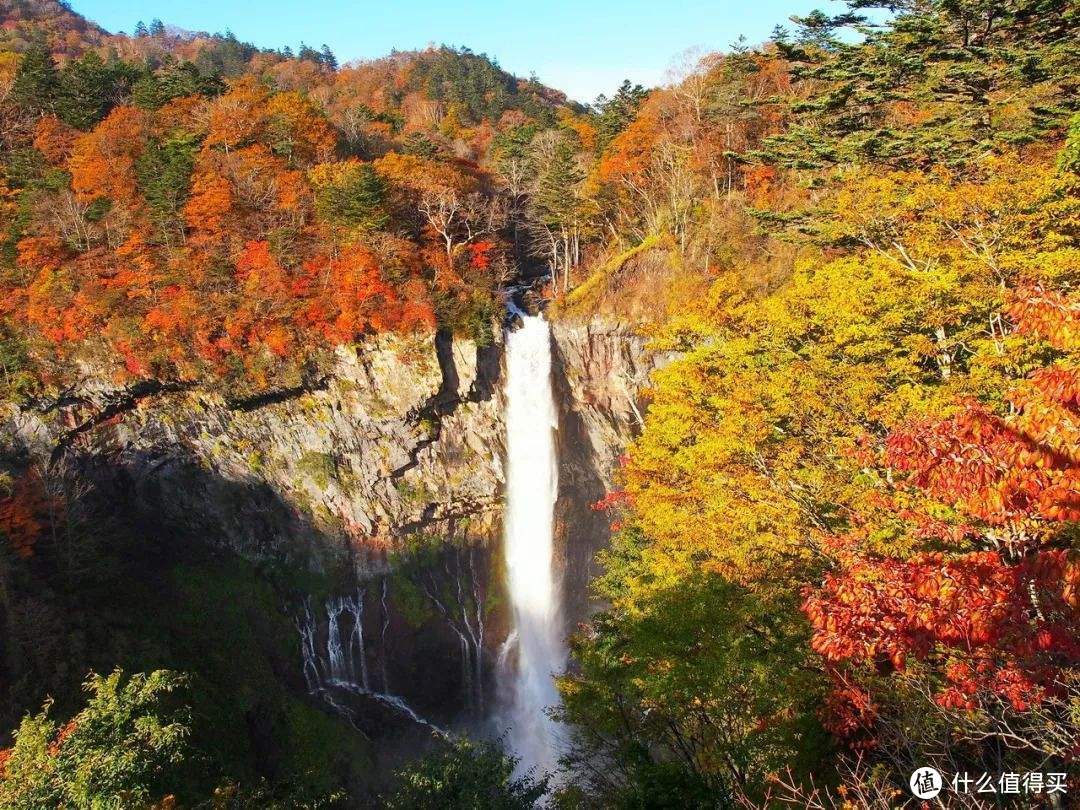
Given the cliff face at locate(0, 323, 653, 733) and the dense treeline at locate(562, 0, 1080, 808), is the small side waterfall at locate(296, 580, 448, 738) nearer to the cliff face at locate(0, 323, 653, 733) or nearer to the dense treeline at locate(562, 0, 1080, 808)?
the cliff face at locate(0, 323, 653, 733)

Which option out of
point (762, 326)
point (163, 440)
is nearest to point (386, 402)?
point (163, 440)

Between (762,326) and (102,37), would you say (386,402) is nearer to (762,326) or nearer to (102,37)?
A: (762,326)

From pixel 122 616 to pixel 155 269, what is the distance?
13992 mm

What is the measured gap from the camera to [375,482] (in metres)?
27.0

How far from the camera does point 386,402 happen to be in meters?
25.6

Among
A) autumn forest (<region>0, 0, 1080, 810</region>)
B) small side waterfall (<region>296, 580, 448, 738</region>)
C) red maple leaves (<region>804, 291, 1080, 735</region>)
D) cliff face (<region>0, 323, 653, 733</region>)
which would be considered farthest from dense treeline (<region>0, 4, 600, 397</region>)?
red maple leaves (<region>804, 291, 1080, 735</region>)

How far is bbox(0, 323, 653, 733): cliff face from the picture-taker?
2494cm

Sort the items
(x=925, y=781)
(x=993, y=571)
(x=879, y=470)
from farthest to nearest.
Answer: (x=879, y=470), (x=993, y=571), (x=925, y=781)

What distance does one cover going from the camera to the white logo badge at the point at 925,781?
587 centimetres

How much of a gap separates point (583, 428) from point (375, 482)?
394 inches

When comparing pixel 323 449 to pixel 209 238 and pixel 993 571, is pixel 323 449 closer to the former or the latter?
pixel 209 238

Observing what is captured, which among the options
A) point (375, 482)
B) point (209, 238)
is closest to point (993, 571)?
point (375, 482)

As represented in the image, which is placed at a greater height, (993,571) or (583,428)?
(993,571)

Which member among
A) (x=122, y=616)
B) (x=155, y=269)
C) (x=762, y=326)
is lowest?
(x=122, y=616)
